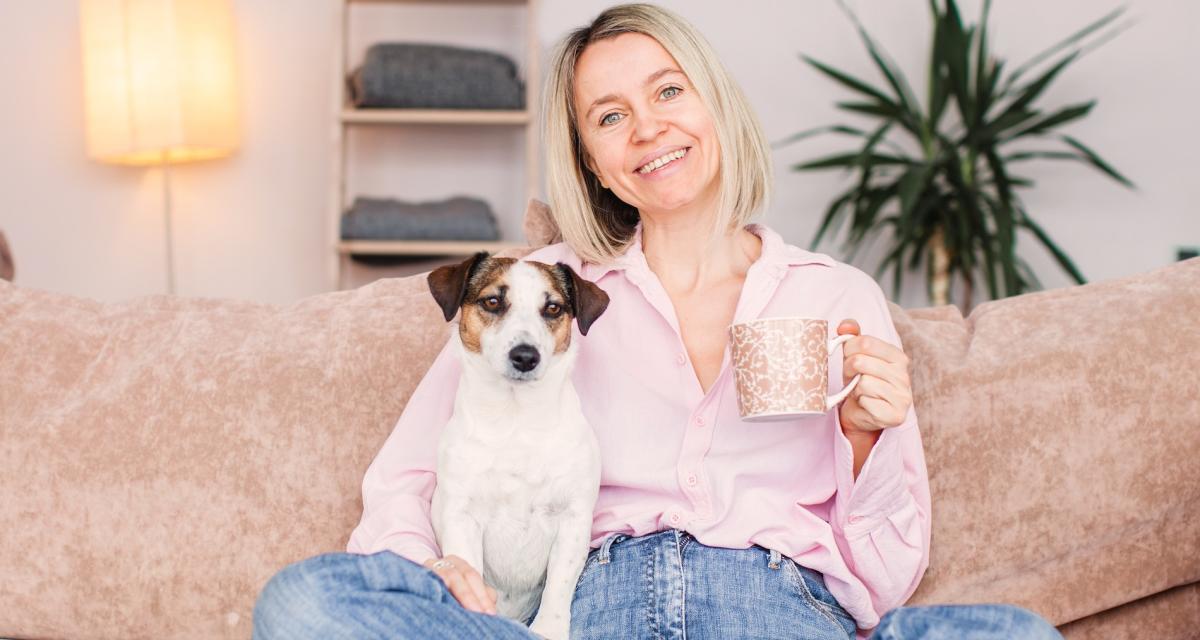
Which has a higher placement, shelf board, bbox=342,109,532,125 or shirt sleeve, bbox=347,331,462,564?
shelf board, bbox=342,109,532,125

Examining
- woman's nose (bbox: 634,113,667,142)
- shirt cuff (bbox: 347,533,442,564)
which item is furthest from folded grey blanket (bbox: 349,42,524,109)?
shirt cuff (bbox: 347,533,442,564)

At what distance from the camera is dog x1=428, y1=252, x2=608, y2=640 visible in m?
1.50

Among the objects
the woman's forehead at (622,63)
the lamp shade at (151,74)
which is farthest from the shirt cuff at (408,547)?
the lamp shade at (151,74)

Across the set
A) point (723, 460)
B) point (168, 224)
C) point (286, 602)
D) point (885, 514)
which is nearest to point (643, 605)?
point (723, 460)

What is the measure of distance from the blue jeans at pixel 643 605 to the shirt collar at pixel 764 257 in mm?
419

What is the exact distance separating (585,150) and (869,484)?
0.76m

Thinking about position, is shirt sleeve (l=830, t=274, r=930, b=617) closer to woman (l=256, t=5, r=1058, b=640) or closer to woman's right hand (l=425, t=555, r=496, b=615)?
woman (l=256, t=5, r=1058, b=640)

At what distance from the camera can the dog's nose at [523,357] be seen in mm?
1512

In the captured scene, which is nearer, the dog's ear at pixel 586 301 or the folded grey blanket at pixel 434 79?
the dog's ear at pixel 586 301

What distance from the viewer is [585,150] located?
1830 mm

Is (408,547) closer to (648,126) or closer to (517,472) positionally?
(517,472)

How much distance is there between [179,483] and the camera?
1723 mm

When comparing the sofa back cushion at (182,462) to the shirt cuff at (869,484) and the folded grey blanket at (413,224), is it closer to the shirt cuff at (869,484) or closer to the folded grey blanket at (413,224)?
the shirt cuff at (869,484)

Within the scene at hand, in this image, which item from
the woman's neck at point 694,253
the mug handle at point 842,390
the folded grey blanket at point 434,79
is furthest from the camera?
the folded grey blanket at point 434,79
